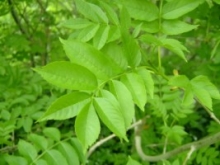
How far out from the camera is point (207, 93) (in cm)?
93

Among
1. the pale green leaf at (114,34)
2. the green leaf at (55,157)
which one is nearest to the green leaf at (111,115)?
the pale green leaf at (114,34)

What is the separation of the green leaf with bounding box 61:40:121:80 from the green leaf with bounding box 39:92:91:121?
7 cm

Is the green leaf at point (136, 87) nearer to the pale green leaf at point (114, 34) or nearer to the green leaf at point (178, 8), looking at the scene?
the pale green leaf at point (114, 34)

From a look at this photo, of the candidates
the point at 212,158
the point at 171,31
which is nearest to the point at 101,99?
the point at 171,31

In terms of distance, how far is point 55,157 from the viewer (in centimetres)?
132

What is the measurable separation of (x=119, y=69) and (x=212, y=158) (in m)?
1.09

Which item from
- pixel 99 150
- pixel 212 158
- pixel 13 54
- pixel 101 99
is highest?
pixel 101 99

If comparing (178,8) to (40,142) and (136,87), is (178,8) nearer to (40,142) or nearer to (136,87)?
(136,87)

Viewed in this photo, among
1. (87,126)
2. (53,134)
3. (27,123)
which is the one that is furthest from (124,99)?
(27,123)

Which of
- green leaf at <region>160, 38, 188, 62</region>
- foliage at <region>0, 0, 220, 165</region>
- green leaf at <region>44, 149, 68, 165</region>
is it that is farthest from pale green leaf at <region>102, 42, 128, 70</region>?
green leaf at <region>44, 149, 68, 165</region>

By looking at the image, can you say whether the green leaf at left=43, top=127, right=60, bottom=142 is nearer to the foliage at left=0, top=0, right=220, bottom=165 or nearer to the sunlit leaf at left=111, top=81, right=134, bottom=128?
the foliage at left=0, top=0, right=220, bottom=165

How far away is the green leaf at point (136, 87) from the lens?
2.78ft

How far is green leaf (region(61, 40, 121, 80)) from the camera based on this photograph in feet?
2.71

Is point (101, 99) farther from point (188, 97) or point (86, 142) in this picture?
point (188, 97)
